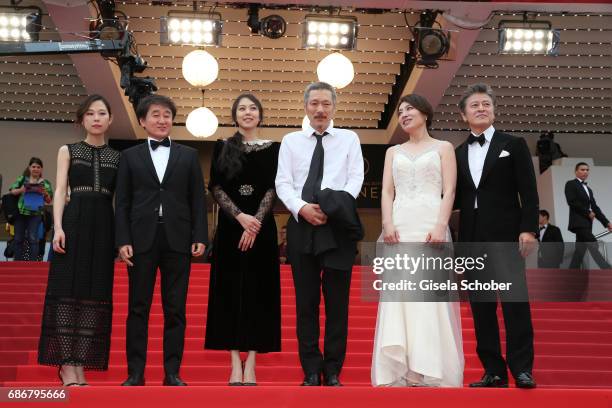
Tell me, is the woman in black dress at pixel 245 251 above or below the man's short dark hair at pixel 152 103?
below

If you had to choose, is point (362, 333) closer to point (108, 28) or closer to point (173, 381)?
point (173, 381)

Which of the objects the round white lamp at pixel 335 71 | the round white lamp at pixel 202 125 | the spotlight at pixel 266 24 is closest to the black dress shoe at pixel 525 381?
the round white lamp at pixel 335 71

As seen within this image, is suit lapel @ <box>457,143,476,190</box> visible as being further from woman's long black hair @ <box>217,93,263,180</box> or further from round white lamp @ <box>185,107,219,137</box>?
round white lamp @ <box>185,107,219,137</box>

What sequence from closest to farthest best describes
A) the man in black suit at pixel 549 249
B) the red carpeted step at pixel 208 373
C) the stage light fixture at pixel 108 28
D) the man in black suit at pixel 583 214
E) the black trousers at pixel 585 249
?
1. the red carpeted step at pixel 208 373
2. the man in black suit at pixel 549 249
3. the stage light fixture at pixel 108 28
4. the black trousers at pixel 585 249
5. the man in black suit at pixel 583 214

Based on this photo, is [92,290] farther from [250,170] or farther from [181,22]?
[181,22]

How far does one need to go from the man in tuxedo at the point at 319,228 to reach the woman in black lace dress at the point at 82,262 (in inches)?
37.3

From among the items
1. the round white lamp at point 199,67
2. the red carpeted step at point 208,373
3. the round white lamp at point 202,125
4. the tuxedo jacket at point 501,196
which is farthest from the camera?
the round white lamp at point 202,125

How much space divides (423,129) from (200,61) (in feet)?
16.1

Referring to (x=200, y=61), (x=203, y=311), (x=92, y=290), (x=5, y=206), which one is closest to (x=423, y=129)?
(x=92, y=290)

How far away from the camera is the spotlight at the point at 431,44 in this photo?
29.8 ft

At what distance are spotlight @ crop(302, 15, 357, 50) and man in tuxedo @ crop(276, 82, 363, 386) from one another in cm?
463

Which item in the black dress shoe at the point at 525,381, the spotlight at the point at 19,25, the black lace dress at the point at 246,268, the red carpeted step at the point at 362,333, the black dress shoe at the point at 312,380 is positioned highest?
the spotlight at the point at 19,25

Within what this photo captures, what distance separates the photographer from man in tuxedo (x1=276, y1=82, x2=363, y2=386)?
424 cm

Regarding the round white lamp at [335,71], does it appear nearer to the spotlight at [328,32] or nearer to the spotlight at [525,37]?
the spotlight at [328,32]
